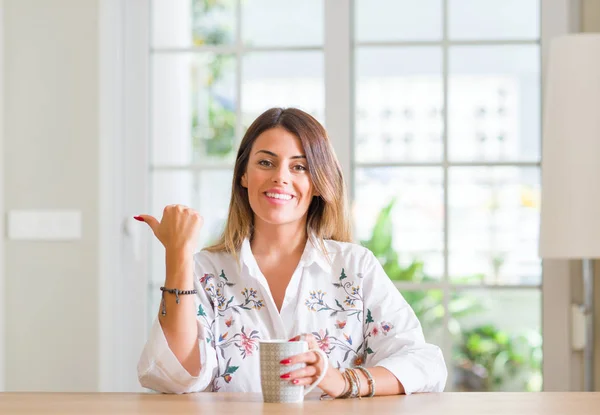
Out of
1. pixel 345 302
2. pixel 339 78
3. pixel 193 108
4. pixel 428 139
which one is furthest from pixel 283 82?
pixel 345 302

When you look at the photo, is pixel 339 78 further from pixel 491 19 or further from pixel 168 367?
pixel 168 367

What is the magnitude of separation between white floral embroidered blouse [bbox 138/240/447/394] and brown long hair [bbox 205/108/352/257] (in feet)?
0.20

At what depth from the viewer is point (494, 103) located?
313 cm

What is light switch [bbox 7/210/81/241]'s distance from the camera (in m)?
3.09

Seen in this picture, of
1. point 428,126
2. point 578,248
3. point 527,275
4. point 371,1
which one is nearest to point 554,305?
point 527,275

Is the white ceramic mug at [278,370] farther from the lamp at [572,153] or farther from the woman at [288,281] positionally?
the lamp at [572,153]

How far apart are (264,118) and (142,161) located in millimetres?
1368

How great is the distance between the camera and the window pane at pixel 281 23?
10.5ft

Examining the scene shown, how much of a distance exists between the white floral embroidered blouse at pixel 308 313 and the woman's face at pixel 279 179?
101 millimetres

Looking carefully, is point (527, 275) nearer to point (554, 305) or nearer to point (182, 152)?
point (554, 305)

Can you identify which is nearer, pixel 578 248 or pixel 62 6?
pixel 578 248

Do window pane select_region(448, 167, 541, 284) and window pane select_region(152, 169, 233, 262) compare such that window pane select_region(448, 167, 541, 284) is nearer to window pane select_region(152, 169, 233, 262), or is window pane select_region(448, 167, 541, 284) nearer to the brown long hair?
window pane select_region(152, 169, 233, 262)

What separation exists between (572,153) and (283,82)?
1.09 meters

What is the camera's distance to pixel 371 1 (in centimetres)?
318
